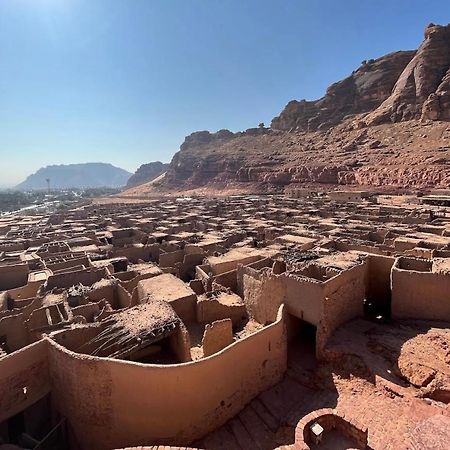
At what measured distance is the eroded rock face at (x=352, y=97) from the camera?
287ft

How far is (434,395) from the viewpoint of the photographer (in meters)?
8.77

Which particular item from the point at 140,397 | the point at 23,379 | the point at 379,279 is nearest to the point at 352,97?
the point at 379,279

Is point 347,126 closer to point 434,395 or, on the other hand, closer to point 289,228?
point 289,228

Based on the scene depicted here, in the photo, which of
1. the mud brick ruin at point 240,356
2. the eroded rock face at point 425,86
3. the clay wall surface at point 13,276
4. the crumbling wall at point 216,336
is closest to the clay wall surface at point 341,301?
the mud brick ruin at point 240,356

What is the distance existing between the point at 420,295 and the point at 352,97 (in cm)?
9384

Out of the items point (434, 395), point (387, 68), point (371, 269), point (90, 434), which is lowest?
point (90, 434)

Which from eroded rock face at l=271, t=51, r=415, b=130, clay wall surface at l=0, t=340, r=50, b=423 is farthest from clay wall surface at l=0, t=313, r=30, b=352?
eroded rock face at l=271, t=51, r=415, b=130

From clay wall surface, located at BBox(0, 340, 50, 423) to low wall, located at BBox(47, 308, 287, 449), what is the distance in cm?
30

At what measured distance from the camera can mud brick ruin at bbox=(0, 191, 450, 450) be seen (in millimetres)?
8602

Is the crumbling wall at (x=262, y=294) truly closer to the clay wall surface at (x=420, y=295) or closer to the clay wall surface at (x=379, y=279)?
the clay wall surface at (x=420, y=295)

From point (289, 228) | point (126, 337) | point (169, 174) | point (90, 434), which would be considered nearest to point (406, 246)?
point (289, 228)

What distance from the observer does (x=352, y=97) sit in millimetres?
94125

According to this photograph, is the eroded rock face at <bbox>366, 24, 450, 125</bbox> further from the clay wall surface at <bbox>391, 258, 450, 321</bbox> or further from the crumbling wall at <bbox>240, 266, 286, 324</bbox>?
the crumbling wall at <bbox>240, 266, 286, 324</bbox>

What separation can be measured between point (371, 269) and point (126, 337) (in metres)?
9.41
